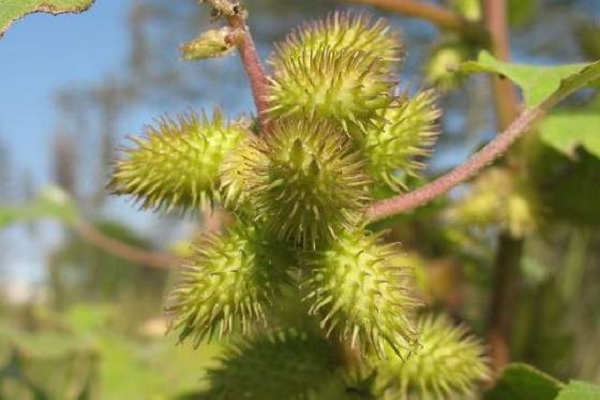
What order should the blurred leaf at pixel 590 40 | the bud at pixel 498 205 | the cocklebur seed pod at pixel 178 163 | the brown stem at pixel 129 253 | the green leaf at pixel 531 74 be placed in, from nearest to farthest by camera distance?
the cocklebur seed pod at pixel 178 163
the green leaf at pixel 531 74
the bud at pixel 498 205
the blurred leaf at pixel 590 40
the brown stem at pixel 129 253

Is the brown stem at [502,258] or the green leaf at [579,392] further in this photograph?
the brown stem at [502,258]

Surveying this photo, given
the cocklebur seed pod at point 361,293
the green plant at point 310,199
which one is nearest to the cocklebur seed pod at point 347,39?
the green plant at point 310,199

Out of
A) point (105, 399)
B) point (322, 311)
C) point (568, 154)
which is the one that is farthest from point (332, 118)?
point (105, 399)

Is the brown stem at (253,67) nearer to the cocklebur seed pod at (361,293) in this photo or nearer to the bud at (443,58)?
the cocklebur seed pod at (361,293)

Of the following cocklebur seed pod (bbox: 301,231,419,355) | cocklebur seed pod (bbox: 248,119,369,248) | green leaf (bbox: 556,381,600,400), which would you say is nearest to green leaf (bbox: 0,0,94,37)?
cocklebur seed pod (bbox: 248,119,369,248)

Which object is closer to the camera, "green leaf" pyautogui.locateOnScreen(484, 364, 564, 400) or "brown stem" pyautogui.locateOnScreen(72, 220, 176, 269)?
"green leaf" pyautogui.locateOnScreen(484, 364, 564, 400)

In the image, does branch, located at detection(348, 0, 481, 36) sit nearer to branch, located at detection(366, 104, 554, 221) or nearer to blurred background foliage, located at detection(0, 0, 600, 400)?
blurred background foliage, located at detection(0, 0, 600, 400)

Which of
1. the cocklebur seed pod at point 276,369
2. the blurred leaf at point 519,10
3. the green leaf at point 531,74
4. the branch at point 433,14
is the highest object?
the blurred leaf at point 519,10
